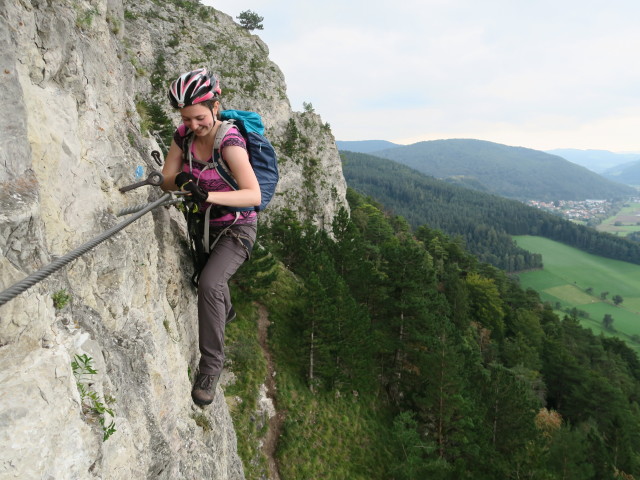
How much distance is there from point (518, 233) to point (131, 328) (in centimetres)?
20788

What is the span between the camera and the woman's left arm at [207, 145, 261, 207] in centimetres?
389

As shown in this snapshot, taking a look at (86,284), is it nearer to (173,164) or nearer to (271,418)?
(173,164)

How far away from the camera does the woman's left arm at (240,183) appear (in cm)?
389

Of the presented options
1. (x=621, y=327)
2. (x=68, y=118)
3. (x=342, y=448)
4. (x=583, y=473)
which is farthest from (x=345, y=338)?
(x=621, y=327)

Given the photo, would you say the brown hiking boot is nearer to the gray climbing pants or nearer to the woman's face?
the gray climbing pants

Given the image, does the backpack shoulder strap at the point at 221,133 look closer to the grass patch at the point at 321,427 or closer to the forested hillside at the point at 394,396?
the forested hillside at the point at 394,396

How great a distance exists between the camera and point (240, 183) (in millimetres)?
4082

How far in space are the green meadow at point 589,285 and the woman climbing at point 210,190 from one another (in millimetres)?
105230

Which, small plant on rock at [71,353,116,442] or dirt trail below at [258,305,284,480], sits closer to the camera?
small plant on rock at [71,353,116,442]

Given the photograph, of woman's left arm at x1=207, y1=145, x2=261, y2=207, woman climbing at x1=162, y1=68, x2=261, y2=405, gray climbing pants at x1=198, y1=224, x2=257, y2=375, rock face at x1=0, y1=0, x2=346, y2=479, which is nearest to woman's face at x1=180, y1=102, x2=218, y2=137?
woman climbing at x1=162, y1=68, x2=261, y2=405

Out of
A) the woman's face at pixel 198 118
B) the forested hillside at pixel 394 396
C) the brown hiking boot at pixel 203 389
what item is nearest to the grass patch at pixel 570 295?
the forested hillside at pixel 394 396

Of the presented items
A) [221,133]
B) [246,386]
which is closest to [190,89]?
[221,133]

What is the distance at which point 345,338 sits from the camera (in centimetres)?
2075

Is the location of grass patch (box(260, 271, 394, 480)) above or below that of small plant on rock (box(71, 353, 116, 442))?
below
